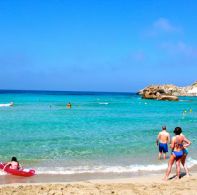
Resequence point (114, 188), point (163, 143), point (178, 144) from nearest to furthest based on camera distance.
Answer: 1. point (114, 188)
2. point (178, 144)
3. point (163, 143)

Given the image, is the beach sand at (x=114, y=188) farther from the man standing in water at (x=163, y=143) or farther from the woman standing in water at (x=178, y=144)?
the man standing in water at (x=163, y=143)

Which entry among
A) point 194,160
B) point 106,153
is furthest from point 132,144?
point 194,160

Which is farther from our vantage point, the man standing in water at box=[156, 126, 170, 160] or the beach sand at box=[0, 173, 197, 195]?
the man standing in water at box=[156, 126, 170, 160]

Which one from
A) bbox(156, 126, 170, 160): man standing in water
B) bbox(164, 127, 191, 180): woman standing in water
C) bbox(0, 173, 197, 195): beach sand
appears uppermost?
bbox(164, 127, 191, 180): woman standing in water

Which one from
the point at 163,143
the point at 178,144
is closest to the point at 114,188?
the point at 178,144

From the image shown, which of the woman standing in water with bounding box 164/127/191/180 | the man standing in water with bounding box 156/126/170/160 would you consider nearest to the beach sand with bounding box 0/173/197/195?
the woman standing in water with bounding box 164/127/191/180

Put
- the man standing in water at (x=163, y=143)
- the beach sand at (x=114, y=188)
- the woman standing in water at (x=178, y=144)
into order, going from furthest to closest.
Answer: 1. the man standing in water at (x=163, y=143)
2. the woman standing in water at (x=178, y=144)
3. the beach sand at (x=114, y=188)

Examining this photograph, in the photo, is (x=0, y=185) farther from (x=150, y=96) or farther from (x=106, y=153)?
(x=150, y=96)

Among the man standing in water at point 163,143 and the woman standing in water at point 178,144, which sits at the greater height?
the woman standing in water at point 178,144

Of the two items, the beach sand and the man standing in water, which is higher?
the man standing in water

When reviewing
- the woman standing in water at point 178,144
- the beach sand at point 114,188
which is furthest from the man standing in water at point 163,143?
the beach sand at point 114,188

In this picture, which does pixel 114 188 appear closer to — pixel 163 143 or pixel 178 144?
pixel 178 144

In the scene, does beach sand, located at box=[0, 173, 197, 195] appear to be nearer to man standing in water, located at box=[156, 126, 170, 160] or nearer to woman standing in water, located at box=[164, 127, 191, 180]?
woman standing in water, located at box=[164, 127, 191, 180]

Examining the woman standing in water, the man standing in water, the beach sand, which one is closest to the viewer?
the beach sand
